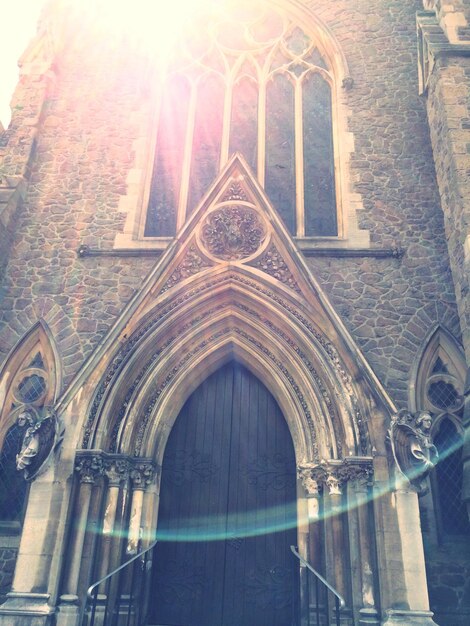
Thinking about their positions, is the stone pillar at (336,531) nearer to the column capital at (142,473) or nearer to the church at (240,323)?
the church at (240,323)

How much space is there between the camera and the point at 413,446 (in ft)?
20.1

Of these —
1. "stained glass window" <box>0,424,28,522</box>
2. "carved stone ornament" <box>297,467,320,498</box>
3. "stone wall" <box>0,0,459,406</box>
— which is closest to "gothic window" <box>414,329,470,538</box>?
"stone wall" <box>0,0,459,406</box>

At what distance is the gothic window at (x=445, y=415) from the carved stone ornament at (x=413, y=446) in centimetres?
96

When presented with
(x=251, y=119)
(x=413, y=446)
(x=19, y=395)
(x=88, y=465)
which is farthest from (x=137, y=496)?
(x=251, y=119)

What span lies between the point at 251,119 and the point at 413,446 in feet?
21.1

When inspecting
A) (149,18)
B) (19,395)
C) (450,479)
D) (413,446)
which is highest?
(149,18)

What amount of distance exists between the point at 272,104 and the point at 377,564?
770 cm

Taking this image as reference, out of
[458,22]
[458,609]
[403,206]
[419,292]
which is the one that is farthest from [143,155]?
[458,609]

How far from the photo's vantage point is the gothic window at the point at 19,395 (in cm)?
723

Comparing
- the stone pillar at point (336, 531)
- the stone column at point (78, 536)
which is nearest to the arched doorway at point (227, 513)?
the stone pillar at point (336, 531)

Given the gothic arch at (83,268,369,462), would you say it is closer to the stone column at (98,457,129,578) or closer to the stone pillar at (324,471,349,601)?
the stone column at (98,457,129,578)

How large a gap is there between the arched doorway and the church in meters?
0.03

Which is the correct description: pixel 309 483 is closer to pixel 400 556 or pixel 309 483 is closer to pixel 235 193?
pixel 400 556

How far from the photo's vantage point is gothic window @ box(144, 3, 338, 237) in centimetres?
909
